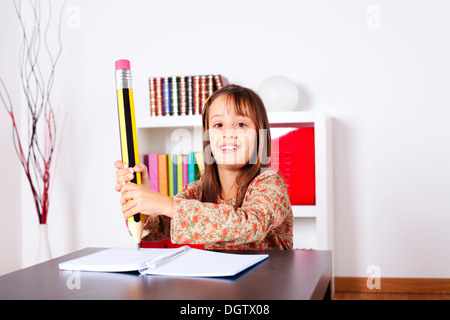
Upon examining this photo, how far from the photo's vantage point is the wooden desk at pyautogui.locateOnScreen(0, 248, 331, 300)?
49cm

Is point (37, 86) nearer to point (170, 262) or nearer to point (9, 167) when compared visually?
point (9, 167)

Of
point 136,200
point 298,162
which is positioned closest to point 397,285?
point 298,162

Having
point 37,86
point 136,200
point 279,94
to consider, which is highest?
point 37,86

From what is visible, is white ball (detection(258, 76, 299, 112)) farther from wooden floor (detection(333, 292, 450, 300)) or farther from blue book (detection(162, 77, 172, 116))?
wooden floor (detection(333, 292, 450, 300))

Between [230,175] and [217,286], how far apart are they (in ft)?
2.40

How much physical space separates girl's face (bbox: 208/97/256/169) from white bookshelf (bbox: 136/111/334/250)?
0.99 metres

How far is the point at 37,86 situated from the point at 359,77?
173cm

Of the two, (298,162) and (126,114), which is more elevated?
(126,114)

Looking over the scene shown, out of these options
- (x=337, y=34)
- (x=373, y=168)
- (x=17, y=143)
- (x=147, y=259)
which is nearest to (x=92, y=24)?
(x=17, y=143)

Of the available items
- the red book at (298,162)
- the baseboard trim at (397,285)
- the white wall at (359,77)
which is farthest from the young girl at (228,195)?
the baseboard trim at (397,285)

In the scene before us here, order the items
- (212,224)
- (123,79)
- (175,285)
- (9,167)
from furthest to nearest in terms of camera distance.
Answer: (9,167)
(212,224)
(123,79)
(175,285)

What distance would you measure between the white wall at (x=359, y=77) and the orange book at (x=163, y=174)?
1.35 ft

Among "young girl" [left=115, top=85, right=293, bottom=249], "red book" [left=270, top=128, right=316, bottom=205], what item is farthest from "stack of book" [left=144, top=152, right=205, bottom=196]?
"young girl" [left=115, top=85, right=293, bottom=249]

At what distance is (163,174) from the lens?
2.33 metres
